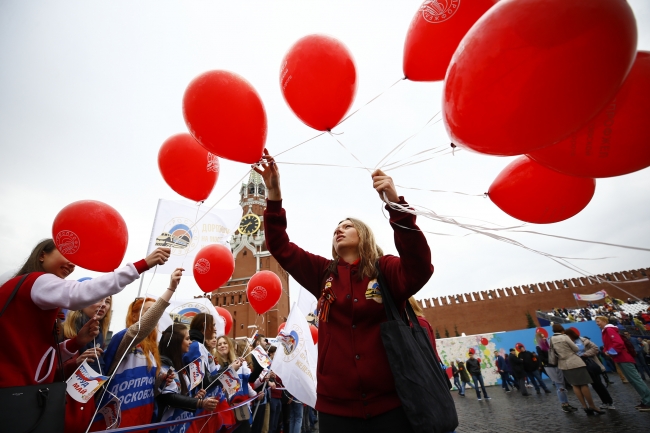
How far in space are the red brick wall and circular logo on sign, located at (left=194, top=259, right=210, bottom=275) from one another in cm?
2896

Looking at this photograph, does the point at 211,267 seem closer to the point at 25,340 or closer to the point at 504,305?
the point at 25,340

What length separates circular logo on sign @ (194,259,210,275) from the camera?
4156 millimetres

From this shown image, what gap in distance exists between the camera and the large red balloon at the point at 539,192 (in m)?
1.98

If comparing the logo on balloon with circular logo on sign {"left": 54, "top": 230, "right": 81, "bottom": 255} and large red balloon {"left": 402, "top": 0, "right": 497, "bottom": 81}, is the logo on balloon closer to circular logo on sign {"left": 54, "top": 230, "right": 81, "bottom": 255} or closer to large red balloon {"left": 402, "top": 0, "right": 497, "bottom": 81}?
circular logo on sign {"left": 54, "top": 230, "right": 81, "bottom": 255}

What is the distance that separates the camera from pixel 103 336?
261cm

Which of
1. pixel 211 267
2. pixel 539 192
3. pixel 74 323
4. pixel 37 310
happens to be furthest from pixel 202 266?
pixel 539 192

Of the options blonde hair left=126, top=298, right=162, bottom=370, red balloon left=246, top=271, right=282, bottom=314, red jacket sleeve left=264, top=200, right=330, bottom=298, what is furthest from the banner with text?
red jacket sleeve left=264, top=200, right=330, bottom=298

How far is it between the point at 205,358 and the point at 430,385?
320cm

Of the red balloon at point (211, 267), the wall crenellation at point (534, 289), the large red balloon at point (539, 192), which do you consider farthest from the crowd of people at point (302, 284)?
the wall crenellation at point (534, 289)

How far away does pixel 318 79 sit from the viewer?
7.32 ft

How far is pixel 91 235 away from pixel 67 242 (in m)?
0.14

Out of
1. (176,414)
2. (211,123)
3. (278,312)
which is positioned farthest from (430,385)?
(278,312)

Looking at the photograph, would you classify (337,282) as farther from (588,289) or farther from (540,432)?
(588,289)

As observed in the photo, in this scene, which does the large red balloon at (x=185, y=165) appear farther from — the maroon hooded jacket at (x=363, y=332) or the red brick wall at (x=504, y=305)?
the red brick wall at (x=504, y=305)
